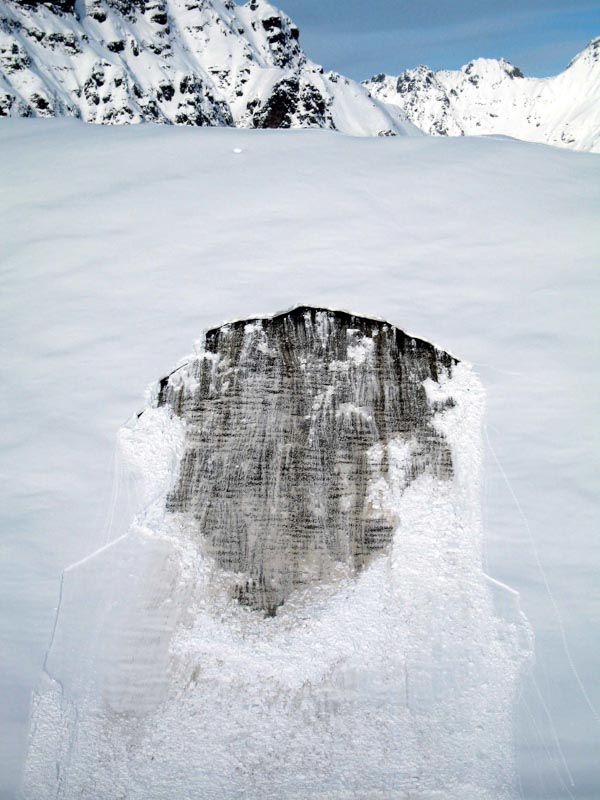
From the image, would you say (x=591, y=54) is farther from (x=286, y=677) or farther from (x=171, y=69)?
(x=286, y=677)

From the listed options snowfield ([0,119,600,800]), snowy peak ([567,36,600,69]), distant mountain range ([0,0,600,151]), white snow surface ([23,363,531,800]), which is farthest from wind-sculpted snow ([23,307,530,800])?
snowy peak ([567,36,600,69])

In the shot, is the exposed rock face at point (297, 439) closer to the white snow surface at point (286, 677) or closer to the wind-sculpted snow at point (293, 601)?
the wind-sculpted snow at point (293, 601)

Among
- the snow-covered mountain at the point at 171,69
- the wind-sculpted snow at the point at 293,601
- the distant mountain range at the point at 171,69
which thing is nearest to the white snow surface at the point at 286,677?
the wind-sculpted snow at the point at 293,601

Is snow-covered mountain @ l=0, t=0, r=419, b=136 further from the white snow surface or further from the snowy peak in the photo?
the snowy peak

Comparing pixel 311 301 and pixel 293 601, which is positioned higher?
pixel 311 301

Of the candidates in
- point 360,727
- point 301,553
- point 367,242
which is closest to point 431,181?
point 367,242

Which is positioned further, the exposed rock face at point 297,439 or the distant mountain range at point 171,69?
the distant mountain range at point 171,69

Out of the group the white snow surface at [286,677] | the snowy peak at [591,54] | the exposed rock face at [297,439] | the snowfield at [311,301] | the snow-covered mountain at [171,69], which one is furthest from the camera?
the snowy peak at [591,54]

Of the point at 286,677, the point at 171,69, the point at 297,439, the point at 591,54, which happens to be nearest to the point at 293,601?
the point at 286,677
